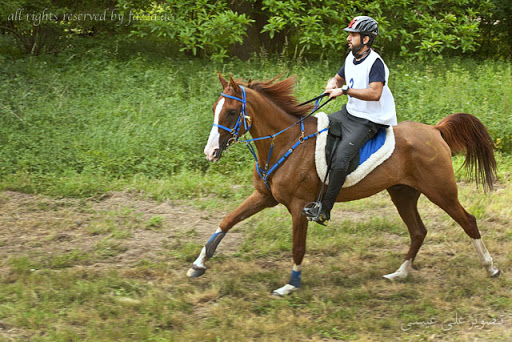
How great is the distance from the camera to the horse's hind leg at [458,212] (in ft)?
19.0

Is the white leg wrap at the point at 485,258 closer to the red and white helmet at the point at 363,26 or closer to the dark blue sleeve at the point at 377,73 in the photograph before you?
the dark blue sleeve at the point at 377,73

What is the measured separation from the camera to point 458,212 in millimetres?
5902

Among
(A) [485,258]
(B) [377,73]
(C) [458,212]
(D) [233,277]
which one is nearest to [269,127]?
(B) [377,73]

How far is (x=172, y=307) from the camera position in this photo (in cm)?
527

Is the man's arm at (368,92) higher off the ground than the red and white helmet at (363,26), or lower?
lower

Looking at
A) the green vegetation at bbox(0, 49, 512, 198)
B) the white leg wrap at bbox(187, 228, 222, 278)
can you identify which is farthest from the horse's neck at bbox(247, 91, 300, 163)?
the green vegetation at bbox(0, 49, 512, 198)

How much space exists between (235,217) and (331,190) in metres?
1.03

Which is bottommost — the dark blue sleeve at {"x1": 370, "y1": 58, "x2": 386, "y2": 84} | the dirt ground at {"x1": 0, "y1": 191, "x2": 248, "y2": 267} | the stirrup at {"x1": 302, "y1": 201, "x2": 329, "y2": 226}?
the dirt ground at {"x1": 0, "y1": 191, "x2": 248, "y2": 267}

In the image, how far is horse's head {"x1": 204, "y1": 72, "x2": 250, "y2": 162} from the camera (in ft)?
17.1

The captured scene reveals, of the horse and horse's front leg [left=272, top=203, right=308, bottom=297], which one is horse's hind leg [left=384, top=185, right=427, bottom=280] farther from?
horse's front leg [left=272, top=203, right=308, bottom=297]

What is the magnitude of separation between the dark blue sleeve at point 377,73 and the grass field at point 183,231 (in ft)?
5.36

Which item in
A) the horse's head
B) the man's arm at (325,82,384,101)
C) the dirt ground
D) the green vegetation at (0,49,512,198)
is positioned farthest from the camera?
the green vegetation at (0,49,512,198)

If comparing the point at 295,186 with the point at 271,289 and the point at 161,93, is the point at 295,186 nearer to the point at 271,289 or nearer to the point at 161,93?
the point at 271,289

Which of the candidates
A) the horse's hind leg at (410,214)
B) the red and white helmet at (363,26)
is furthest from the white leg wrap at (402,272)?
the red and white helmet at (363,26)
